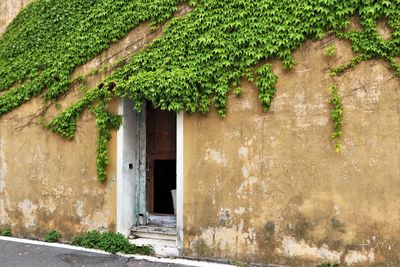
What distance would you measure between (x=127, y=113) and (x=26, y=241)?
3.25 m

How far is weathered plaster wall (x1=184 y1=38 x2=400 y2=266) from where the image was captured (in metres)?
5.32

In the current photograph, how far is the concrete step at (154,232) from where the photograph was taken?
6938 mm

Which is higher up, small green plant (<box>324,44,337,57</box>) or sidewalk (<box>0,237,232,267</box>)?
small green plant (<box>324,44,337,57</box>)

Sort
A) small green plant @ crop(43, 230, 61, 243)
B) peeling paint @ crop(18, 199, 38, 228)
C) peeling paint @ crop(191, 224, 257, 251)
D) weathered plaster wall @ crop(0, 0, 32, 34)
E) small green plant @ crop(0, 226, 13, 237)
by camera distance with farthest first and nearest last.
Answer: weathered plaster wall @ crop(0, 0, 32, 34) → small green plant @ crop(0, 226, 13, 237) → peeling paint @ crop(18, 199, 38, 228) → small green plant @ crop(43, 230, 61, 243) → peeling paint @ crop(191, 224, 257, 251)

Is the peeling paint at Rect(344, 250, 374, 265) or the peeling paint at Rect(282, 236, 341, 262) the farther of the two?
the peeling paint at Rect(282, 236, 341, 262)

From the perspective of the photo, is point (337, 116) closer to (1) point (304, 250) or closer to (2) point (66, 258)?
(1) point (304, 250)

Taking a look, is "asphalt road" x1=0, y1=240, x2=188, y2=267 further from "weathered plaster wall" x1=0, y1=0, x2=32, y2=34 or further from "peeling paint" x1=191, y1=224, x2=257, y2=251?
"weathered plaster wall" x1=0, y1=0, x2=32, y2=34

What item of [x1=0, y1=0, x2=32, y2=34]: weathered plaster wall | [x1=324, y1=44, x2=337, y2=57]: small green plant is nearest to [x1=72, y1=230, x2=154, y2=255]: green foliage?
[x1=324, y1=44, x2=337, y2=57]: small green plant

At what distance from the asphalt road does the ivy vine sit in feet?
4.73

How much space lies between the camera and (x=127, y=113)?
7.18 meters


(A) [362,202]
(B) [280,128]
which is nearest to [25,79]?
(B) [280,128]

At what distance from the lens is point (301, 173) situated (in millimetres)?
5723

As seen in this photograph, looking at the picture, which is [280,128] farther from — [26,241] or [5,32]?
[5,32]

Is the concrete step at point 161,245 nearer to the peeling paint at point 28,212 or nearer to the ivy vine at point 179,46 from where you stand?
the ivy vine at point 179,46
